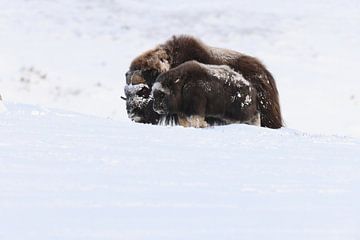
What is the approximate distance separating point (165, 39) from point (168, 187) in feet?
35.9

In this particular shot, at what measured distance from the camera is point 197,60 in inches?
270

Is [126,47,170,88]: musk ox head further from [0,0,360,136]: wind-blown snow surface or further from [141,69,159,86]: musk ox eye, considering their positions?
[0,0,360,136]: wind-blown snow surface

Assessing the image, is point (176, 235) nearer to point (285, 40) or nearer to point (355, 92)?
point (355, 92)

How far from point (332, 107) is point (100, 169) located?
8223 mm

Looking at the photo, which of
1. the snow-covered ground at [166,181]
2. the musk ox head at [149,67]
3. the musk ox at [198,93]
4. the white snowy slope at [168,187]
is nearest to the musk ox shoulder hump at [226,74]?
the musk ox at [198,93]

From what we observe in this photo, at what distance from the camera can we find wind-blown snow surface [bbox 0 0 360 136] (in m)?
10.7

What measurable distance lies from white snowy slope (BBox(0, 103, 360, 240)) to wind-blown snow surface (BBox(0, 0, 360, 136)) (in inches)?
238

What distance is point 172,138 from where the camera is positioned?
154 inches

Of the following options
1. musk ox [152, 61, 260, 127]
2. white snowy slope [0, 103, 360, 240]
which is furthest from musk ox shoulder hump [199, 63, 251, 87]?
white snowy slope [0, 103, 360, 240]


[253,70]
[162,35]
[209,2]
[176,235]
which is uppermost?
[209,2]

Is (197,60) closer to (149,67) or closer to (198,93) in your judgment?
(149,67)

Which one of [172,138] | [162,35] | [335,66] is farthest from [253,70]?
[162,35]

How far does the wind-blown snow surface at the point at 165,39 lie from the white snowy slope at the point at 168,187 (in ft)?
19.8

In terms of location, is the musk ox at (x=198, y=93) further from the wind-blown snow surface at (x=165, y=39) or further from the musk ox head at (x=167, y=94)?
the wind-blown snow surface at (x=165, y=39)
